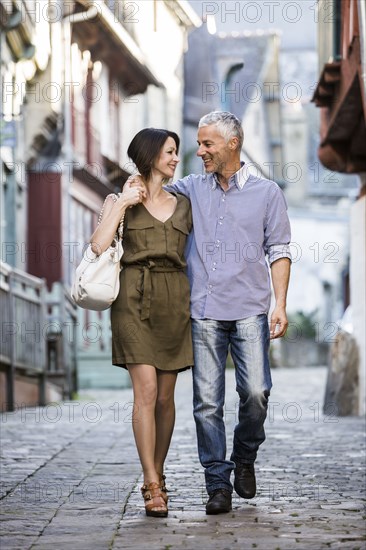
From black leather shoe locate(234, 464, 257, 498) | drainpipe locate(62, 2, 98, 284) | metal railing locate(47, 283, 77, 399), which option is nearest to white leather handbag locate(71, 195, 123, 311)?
black leather shoe locate(234, 464, 257, 498)

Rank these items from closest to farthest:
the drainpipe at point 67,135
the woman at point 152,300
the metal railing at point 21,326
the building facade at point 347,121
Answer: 1. the woman at point 152,300
2. the building facade at point 347,121
3. the metal railing at point 21,326
4. the drainpipe at point 67,135

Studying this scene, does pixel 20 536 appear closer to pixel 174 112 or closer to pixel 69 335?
pixel 69 335

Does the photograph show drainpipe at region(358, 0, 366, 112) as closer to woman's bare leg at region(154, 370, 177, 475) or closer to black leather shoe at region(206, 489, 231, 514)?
woman's bare leg at region(154, 370, 177, 475)

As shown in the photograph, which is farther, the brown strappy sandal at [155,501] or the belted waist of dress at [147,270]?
the belted waist of dress at [147,270]

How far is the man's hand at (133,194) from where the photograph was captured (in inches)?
240

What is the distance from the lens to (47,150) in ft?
75.7

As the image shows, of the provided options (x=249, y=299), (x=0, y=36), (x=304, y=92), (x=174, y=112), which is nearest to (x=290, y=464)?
(x=249, y=299)

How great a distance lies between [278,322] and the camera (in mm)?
6219

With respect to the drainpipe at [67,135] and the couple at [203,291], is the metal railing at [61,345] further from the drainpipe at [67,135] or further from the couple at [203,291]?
the couple at [203,291]

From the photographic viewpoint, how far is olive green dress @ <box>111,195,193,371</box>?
6.11m

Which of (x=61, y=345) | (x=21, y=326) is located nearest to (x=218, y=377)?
(x=21, y=326)

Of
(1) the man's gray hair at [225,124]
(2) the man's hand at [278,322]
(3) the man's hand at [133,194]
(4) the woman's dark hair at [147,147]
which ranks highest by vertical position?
(1) the man's gray hair at [225,124]

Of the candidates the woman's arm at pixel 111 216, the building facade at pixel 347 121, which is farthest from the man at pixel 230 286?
the building facade at pixel 347 121

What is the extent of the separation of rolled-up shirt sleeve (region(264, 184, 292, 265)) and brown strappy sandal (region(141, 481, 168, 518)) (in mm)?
1236
